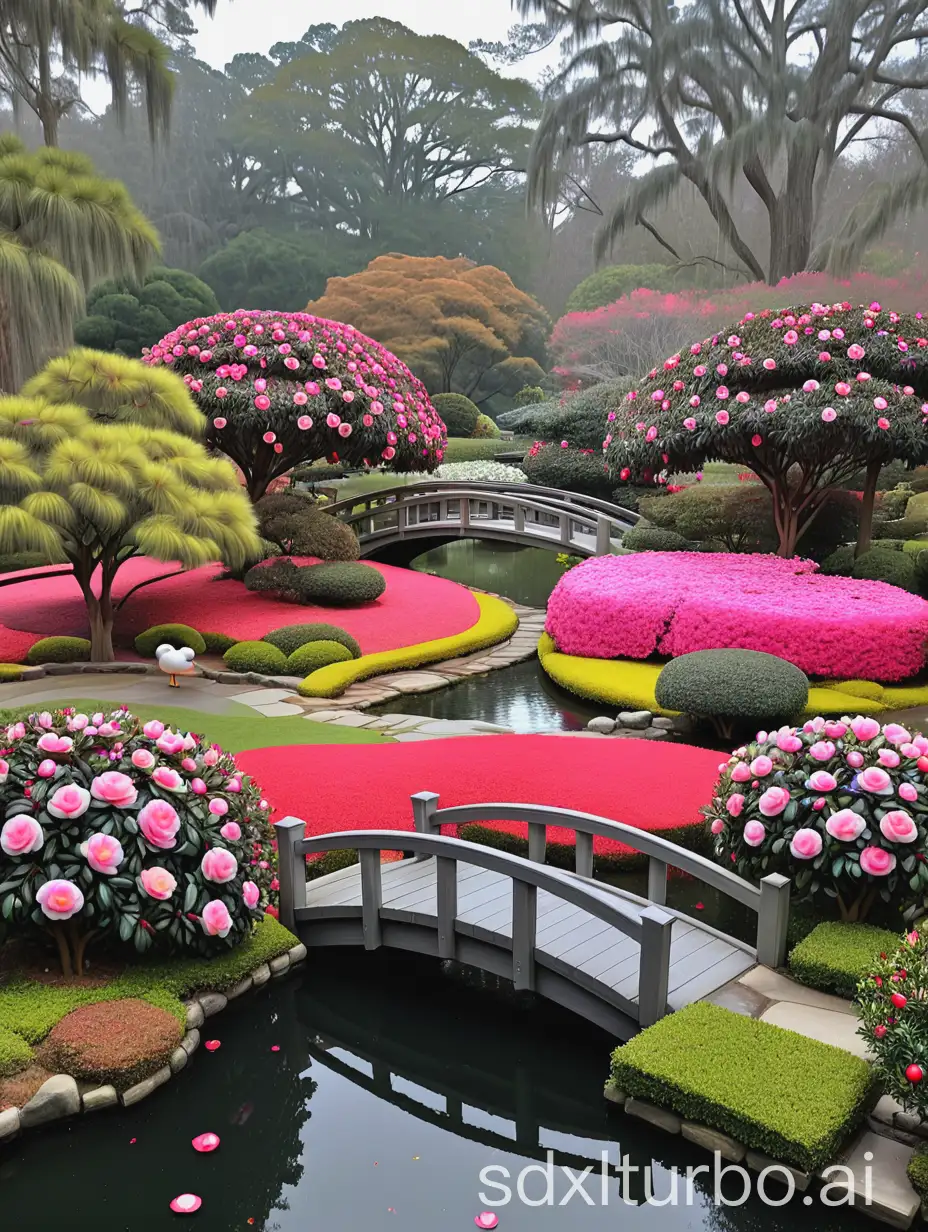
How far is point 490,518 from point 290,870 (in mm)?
14526

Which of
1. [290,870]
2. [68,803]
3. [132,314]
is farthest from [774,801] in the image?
[132,314]

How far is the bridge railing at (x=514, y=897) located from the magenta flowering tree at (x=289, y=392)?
10.8 m

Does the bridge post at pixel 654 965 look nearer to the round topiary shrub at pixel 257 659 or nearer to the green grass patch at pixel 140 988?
the green grass patch at pixel 140 988

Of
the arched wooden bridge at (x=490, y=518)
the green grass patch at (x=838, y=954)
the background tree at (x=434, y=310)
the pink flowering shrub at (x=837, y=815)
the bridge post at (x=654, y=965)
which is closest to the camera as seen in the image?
the bridge post at (x=654, y=965)

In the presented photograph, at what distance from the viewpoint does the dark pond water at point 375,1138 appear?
356 centimetres

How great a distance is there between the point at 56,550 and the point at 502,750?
20.3 ft

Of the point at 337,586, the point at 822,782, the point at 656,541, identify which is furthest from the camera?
the point at 656,541

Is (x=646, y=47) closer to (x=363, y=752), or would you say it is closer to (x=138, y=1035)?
(x=363, y=752)

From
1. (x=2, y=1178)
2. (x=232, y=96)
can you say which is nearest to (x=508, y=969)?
(x=2, y=1178)

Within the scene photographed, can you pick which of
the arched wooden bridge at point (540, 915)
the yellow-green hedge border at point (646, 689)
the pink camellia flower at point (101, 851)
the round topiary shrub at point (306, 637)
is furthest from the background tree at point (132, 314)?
the pink camellia flower at point (101, 851)

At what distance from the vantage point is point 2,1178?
3.68 meters

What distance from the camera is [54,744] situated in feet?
15.1

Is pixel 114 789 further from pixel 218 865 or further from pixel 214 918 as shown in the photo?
pixel 214 918

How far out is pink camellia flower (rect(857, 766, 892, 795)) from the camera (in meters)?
4.61
